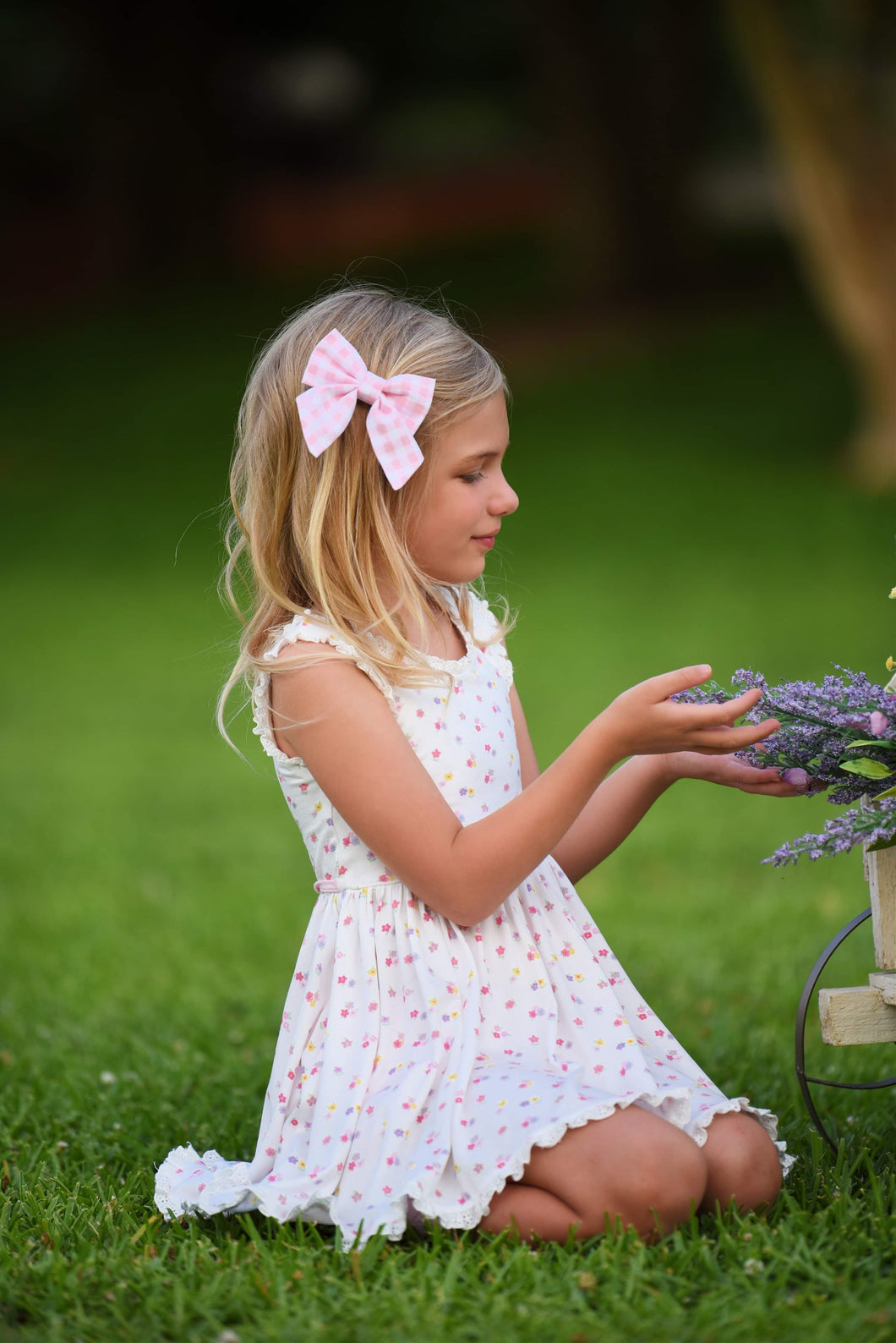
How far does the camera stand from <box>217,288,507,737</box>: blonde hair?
2369 mm

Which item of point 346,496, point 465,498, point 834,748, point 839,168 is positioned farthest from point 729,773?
point 839,168

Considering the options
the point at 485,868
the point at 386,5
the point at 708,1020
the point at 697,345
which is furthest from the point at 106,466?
the point at 485,868

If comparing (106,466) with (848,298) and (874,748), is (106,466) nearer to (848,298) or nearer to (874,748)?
(848,298)

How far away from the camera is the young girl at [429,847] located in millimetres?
2102

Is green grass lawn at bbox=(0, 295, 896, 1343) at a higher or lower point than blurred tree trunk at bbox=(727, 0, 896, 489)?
lower

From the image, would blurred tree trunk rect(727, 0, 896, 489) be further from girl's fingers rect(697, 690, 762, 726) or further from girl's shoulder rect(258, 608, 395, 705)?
girl's fingers rect(697, 690, 762, 726)

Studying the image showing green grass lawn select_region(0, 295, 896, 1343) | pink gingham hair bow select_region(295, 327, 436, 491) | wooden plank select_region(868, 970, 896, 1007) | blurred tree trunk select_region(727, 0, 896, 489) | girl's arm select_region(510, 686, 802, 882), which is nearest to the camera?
green grass lawn select_region(0, 295, 896, 1343)

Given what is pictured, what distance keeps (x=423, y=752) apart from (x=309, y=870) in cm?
303

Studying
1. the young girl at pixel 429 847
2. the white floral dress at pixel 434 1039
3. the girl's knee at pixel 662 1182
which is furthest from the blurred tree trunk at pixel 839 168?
the girl's knee at pixel 662 1182

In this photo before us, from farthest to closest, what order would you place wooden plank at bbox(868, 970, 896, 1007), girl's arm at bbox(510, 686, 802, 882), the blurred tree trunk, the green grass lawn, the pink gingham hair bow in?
the blurred tree trunk, girl's arm at bbox(510, 686, 802, 882), the pink gingham hair bow, wooden plank at bbox(868, 970, 896, 1007), the green grass lawn

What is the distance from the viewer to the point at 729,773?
7.60 ft

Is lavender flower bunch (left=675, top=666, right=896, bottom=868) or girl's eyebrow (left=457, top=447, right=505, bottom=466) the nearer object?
lavender flower bunch (left=675, top=666, right=896, bottom=868)

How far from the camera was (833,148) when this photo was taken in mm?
10023

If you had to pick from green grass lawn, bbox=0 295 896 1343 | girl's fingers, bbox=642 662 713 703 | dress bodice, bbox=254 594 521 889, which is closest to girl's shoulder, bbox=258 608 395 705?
dress bodice, bbox=254 594 521 889
